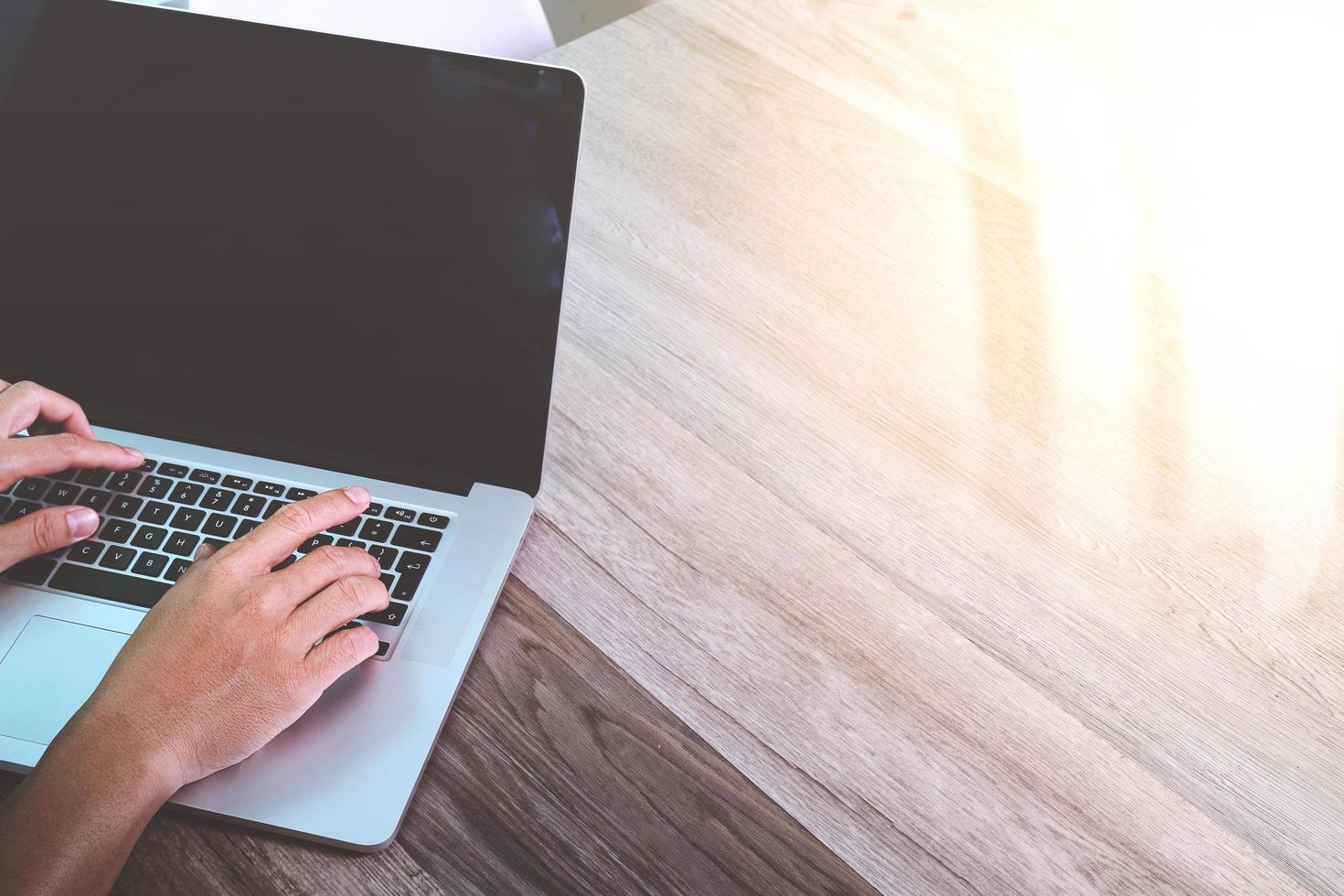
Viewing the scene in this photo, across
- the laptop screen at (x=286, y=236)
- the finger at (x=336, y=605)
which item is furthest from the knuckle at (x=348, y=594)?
the laptop screen at (x=286, y=236)

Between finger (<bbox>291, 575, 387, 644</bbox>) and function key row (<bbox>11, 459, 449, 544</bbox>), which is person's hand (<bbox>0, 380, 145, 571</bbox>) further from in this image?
finger (<bbox>291, 575, 387, 644</bbox>)

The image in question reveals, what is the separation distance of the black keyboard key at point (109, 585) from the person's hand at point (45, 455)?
2 cm

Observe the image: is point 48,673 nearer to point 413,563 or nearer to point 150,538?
point 150,538

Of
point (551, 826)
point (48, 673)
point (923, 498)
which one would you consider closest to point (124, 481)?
point (48, 673)

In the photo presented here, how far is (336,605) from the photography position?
575 mm

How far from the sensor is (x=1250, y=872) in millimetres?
555

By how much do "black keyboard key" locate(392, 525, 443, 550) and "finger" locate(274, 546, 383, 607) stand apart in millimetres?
36

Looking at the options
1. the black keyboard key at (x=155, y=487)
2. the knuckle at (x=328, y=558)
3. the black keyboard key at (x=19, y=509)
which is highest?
the knuckle at (x=328, y=558)

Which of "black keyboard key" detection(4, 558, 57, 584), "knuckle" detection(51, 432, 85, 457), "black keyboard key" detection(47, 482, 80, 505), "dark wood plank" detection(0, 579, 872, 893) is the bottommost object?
"dark wood plank" detection(0, 579, 872, 893)

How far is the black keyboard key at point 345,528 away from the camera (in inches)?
25.3

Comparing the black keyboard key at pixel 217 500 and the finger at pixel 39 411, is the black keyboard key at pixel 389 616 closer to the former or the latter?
the black keyboard key at pixel 217 500

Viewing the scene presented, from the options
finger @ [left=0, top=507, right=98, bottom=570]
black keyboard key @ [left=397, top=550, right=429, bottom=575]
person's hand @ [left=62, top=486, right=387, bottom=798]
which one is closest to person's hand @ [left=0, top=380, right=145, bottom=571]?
finger @ [left=0, top=507, right=98, bottom=570]

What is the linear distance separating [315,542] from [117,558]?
0.13m

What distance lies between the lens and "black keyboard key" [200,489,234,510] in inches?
25.9
